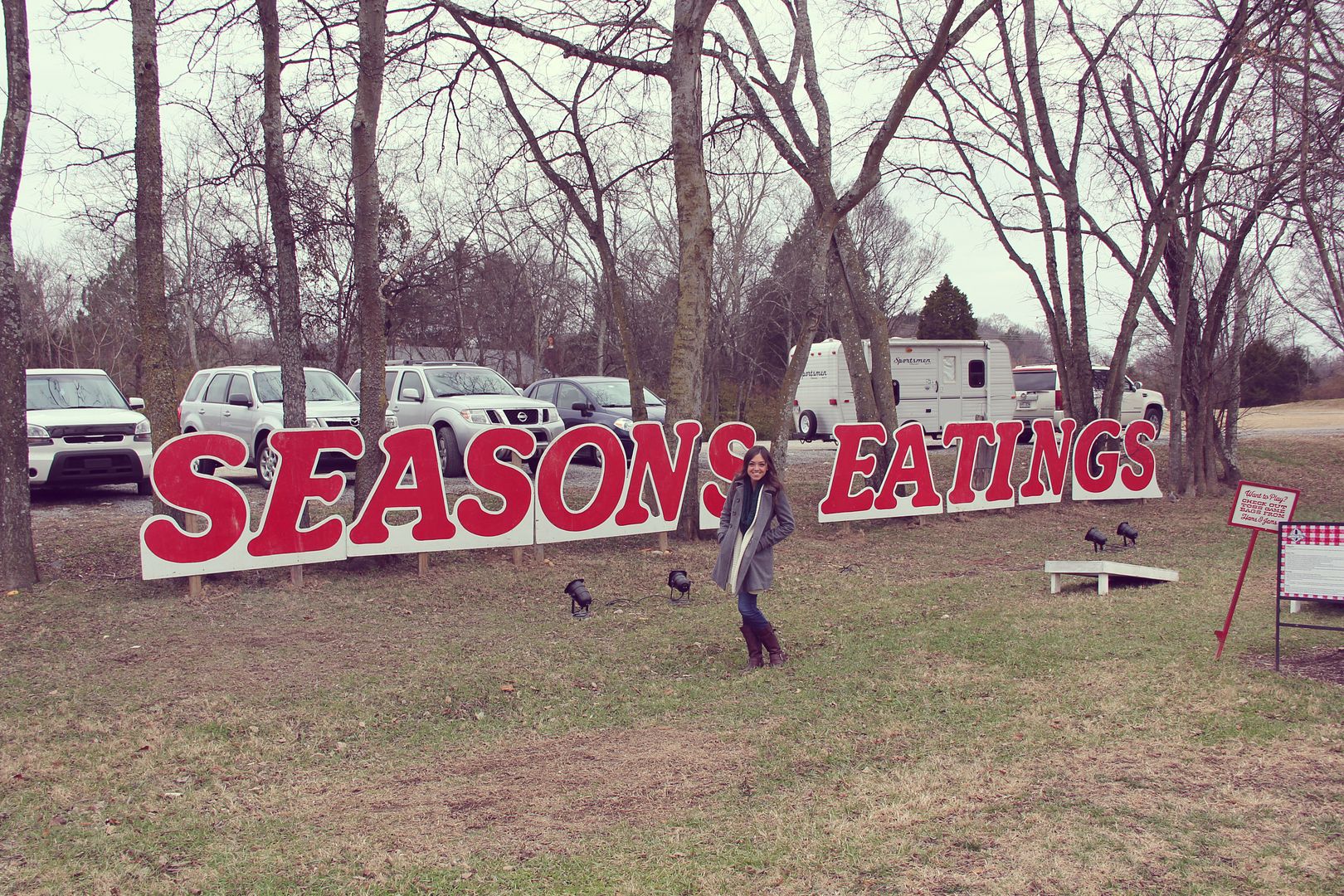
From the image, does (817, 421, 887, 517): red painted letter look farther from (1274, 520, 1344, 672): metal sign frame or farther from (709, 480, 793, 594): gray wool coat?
(1274, 520, 1344, 672): metal sign frame

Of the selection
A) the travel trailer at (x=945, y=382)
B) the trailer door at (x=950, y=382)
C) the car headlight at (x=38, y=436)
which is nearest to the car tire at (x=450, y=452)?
the car headlight at (x=38, y=436)

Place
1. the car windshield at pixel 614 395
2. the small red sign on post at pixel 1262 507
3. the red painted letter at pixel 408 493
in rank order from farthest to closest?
the car windshield at pixel 614 395 < the red painted letter at pixel 408 493 < the small red sign on post at pixel 1262 507

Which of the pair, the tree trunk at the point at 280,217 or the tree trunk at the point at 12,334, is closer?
the tree trunk at the point at 12,334

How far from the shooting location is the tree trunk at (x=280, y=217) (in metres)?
10.7

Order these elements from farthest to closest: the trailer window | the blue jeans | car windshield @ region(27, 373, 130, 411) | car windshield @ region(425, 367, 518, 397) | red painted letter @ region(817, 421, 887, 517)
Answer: the trailer window, car windshield @ region(425, 367, 518, 397), car windshield @ region(27, 373, 130, 411), red painted letter @ region(817, 421, 887, 517), the blue jeans

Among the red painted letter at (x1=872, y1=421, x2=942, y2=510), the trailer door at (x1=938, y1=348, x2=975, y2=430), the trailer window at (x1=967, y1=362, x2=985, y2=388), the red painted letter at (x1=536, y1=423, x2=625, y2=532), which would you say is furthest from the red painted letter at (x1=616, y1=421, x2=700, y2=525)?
the trailer window at (x1=967, y1=362, x2=985, y2=388)

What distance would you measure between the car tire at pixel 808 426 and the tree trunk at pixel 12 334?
21021 millimetres

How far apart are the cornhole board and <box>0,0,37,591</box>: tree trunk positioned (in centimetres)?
958

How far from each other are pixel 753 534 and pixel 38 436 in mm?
10402

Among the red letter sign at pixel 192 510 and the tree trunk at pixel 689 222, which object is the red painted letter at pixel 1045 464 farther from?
the red letter sign at pixel 192 510

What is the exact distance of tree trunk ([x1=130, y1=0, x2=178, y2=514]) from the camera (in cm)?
962

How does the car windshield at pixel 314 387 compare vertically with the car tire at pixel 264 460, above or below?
above

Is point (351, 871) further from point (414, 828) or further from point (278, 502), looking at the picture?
point (278, 502)

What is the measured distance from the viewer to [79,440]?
1334 centimetres
